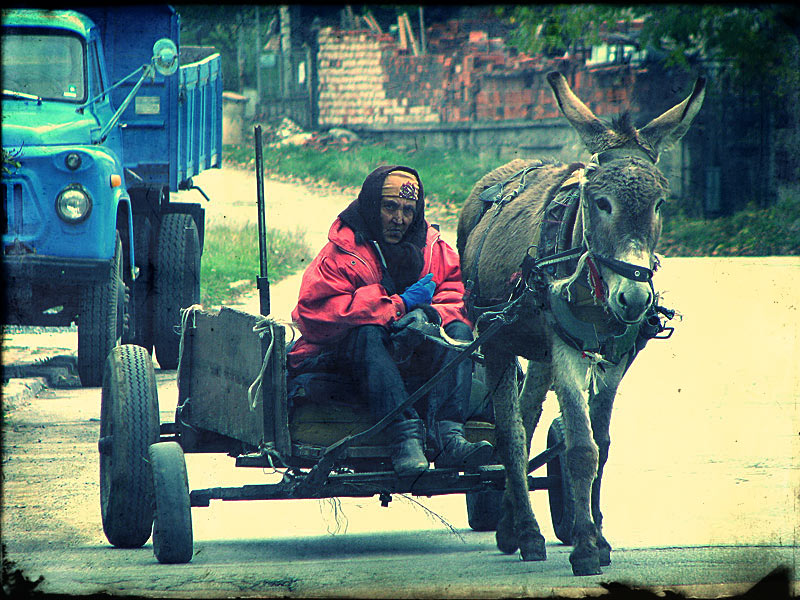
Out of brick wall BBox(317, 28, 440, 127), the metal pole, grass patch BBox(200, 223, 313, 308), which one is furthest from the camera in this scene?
brick wall BBox(317, 28, 440, 127)

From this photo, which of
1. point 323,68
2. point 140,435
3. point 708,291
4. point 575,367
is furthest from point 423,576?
point 323,68

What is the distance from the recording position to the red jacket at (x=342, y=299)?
5.04 meters

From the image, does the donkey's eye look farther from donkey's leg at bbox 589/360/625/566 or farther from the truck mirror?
the truck mirror

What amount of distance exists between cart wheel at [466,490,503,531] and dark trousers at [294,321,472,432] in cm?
95

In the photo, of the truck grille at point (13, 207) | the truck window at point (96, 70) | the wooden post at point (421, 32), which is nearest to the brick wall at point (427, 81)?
the wooden post at point (421, 32)

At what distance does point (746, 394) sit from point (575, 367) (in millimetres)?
5397

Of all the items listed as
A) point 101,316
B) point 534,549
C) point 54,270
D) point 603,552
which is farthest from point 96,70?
point 603,552

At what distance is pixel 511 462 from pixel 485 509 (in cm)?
69

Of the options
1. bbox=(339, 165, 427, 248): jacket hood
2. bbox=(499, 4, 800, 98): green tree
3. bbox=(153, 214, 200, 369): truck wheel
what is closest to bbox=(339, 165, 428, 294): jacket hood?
bbox=(339, 165, 427, 248): jacket hood

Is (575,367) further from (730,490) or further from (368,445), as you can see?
(730,490)

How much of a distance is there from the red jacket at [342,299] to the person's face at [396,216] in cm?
12

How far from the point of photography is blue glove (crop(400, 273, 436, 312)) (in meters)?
5.18

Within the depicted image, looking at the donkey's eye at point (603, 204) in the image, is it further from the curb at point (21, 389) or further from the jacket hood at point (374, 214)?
the curb at point (21, 389)

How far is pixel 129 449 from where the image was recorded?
520 centimetres
